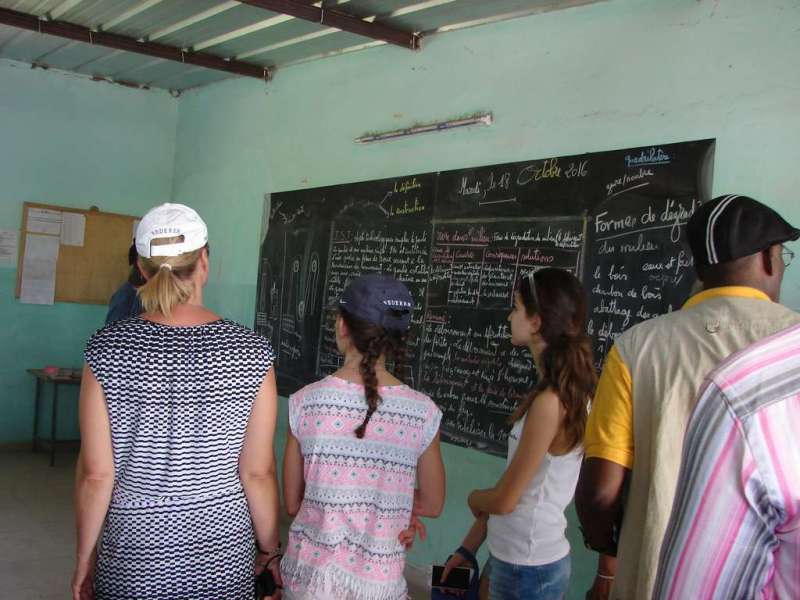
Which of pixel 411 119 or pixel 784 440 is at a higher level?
pixel 411 119

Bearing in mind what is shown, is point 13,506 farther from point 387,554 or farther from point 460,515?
point 387,554

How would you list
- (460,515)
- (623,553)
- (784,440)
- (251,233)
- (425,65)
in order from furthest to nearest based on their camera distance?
(251,233) < (425,65) < (460,515) < (623,553) < (784,440)

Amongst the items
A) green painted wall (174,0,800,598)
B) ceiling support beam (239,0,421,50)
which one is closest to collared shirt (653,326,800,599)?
green painted wall (174,0,800,598)

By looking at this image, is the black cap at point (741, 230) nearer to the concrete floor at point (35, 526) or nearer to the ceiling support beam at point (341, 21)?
the ceiling support beam at point (341, 21)

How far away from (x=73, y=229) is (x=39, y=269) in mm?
420

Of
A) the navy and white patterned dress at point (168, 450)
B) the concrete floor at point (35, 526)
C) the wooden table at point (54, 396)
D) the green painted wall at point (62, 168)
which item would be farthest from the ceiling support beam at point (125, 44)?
the navy and white patterned dress at point (168, 450)

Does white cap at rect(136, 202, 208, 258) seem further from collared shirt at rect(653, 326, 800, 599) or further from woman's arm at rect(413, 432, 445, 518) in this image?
collared shirt at rect(653, 326, 800, 599)

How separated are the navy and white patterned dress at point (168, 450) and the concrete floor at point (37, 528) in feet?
7.89

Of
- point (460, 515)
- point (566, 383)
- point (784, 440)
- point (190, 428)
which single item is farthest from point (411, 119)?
point (784, 440)

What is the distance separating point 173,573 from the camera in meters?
1.76

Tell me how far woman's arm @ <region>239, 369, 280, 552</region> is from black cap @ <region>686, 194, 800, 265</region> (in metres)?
0.98

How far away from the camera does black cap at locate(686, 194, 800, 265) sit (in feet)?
4.82

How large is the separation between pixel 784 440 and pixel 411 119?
3.82m

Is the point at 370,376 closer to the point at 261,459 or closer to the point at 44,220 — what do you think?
the point at 261,459
